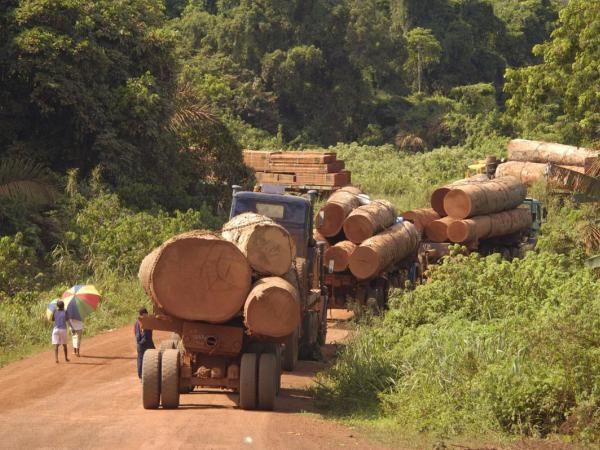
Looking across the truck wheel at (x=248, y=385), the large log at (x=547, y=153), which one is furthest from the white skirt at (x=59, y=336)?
the large log at (x=547, y=153)

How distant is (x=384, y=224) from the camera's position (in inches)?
956

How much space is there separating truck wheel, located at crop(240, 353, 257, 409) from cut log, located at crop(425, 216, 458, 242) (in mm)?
13706

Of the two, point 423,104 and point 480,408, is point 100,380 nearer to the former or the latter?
point 480,408

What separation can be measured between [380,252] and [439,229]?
14.6 feet

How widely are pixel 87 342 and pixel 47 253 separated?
220 inches

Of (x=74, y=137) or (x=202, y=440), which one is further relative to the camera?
(x=74, y=137)

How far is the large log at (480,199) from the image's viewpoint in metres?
26.8

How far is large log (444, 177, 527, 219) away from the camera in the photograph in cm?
2683

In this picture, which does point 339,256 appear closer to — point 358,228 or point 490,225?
point 358,228

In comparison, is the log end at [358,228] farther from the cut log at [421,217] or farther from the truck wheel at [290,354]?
the truck wheel at [290,354]

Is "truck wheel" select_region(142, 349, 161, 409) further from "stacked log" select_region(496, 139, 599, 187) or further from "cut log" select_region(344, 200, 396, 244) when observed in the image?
"stacked log" select_region(496, 139, 599, 187)

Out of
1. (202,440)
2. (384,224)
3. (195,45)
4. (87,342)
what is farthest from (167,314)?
(195,45)

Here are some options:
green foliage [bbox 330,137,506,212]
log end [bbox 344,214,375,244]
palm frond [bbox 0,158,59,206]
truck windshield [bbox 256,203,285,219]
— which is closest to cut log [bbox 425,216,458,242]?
log end [bbox 344,214,375,244]

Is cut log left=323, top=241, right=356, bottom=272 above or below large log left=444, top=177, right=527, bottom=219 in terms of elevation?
below
